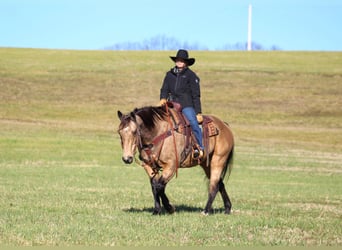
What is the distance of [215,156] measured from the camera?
14242 millimetres

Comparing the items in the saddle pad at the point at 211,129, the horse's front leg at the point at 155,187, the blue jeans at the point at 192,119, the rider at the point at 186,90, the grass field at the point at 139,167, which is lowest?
the grass field at the point at 139,167

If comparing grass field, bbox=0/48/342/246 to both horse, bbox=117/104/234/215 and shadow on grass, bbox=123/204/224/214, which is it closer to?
shadow on grass, bbox=123/204/224/214

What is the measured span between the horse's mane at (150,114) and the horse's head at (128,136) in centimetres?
34

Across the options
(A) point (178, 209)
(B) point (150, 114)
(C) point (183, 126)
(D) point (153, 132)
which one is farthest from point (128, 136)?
(A) point (178, 209)

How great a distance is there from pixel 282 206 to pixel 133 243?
7.41 m

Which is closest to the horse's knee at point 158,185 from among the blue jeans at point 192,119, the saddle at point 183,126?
the saddle at point 183,126

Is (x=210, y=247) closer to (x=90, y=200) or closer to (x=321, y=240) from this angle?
(x=321, y=240)

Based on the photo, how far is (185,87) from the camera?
1361cm

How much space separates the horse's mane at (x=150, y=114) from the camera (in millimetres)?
13141

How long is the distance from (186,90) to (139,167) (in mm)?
20011

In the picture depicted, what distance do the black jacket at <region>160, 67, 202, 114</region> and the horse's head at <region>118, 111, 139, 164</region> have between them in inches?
47.3

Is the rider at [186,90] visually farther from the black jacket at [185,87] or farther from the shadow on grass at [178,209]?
the shadow on grass at [178,209]

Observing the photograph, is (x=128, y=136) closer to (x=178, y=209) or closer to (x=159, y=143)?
(x=159, y=143)

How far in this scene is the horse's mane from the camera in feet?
43.1
